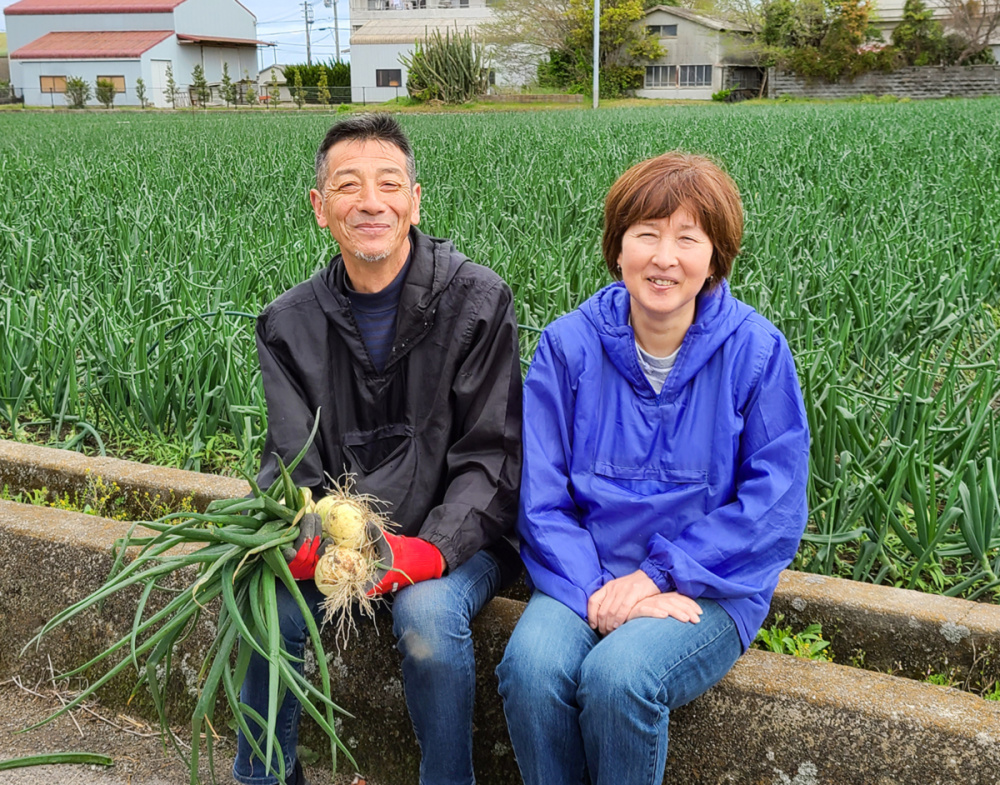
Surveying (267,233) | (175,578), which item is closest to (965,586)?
(175,578)

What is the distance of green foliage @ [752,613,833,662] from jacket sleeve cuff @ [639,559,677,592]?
237 mm

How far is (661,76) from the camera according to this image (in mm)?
49531

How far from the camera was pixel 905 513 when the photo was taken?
1.95 meters

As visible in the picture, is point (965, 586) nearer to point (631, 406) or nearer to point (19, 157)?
point (631, 406)

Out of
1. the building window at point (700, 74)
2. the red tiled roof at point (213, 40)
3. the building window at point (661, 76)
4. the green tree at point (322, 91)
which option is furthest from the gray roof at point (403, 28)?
the building window at point (700, 74)

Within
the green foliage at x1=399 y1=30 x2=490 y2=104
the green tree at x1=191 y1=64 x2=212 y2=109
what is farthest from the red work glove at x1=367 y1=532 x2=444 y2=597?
the green tree at x1=191 y1=64 x2=212 y2=109

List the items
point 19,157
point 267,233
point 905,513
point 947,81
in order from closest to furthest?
point 905,513, point 267,233, point 19,157, point 947,81

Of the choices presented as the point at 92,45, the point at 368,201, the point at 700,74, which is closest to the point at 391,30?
the point at 92,45

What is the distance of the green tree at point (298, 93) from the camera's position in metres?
40.1

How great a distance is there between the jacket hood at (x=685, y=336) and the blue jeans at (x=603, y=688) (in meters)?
0.35

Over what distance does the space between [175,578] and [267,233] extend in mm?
2585

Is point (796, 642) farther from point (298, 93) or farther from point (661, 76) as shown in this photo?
point (661, 76)

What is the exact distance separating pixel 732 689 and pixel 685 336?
1.71 feet

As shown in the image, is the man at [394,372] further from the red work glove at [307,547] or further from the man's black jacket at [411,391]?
the red work glove at [307,547]
